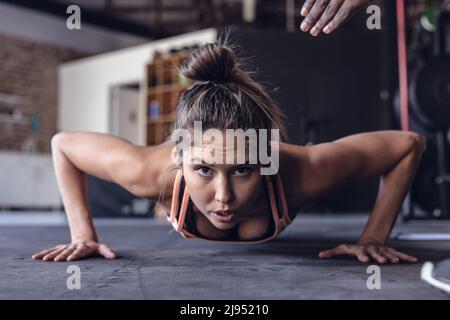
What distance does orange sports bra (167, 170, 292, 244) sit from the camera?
1.38 metres

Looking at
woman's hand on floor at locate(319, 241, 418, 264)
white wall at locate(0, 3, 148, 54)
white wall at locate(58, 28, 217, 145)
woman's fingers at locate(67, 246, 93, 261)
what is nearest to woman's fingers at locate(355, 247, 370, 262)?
woman's hand on floor at locate(319, 241, 418, 264)

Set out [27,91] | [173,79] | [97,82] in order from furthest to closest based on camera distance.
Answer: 1. [27,91]
2. [97,82]
3. [173,79]

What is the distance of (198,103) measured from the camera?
1.26m

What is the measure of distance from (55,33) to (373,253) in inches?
300

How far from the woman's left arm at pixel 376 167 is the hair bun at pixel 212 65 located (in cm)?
32

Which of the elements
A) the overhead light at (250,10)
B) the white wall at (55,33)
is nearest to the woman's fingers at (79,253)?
the overhead light at (250,10)

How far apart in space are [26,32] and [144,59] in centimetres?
203

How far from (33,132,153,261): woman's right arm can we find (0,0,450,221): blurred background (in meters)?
1.40

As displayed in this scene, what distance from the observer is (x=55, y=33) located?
8078 millimetres

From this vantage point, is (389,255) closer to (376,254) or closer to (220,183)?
(376,254)

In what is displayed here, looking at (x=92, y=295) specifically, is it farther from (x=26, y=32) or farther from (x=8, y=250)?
(x=26, y=32)

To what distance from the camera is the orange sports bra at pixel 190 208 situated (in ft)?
4.51

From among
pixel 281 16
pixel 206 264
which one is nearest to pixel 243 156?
pixel 206 264

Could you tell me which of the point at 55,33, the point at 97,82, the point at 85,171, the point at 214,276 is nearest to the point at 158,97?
the point at 97,82
